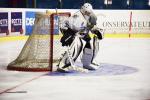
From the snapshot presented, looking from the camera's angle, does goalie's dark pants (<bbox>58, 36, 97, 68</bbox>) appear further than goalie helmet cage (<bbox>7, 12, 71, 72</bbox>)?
No

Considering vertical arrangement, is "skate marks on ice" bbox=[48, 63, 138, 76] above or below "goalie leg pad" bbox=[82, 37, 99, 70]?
below

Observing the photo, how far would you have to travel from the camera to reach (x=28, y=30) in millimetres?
10539

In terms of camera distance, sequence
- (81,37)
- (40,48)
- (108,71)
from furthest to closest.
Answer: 1. (40,48)
2. (81,37)
3. (108,71)

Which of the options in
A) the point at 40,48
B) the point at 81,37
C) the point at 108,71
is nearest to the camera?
the point at 108,71

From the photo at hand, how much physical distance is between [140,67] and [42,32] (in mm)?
1553

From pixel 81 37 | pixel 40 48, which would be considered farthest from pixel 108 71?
pixel 40 48

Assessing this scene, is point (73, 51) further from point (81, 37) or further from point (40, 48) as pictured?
point (40, 48)

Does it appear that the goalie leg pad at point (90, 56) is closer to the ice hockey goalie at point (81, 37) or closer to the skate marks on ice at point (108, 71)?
the ice hockey goalie at point (81, 37)

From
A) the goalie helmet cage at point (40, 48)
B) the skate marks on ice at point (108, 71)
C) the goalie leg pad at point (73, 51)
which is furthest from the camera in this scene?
the goalie helmet cage at point (40, 48)

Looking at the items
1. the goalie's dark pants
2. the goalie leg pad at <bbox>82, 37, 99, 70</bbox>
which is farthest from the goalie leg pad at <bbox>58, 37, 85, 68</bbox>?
the goalie leg pad at <bbox>82, 37, 99, 70</bbox>

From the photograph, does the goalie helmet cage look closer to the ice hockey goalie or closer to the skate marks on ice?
the ice hockey goalie

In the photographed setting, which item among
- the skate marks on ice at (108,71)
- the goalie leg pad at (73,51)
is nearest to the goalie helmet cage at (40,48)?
the goalie leg pad at (73,51)

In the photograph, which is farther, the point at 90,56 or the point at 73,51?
the point at 90,56

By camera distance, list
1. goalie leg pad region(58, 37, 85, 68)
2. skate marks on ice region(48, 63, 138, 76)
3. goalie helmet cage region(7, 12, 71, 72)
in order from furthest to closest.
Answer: goalie helmet cage region(7, 12, 71, 72) → goalie leg pad region(58, 37, 85, 68) → skate marks on ice region(48, 63, 138, 76)
